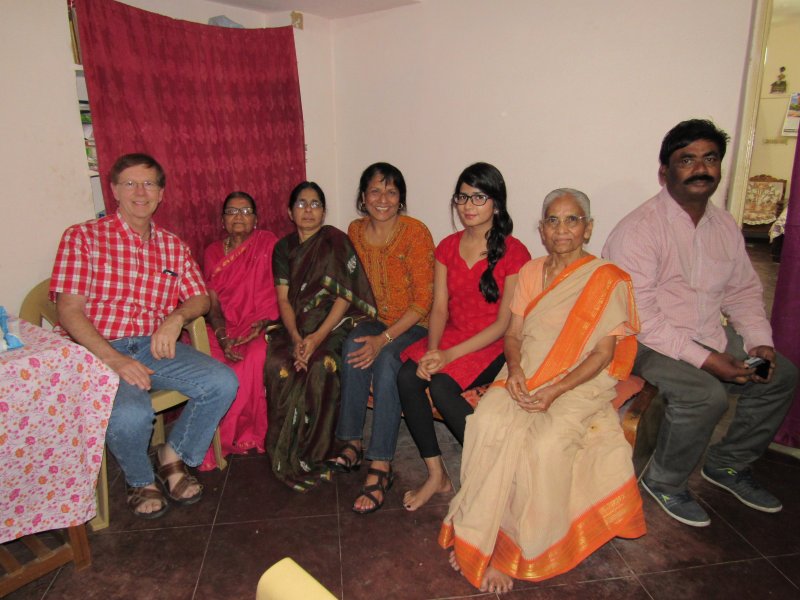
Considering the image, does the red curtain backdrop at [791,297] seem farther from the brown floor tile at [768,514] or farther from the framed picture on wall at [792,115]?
the framed picture on wall at [792,115]

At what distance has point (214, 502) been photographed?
2234 millimetres

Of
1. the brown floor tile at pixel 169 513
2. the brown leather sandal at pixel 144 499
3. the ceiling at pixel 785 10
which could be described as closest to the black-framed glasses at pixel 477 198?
the brown floor tile at pixel 169 513

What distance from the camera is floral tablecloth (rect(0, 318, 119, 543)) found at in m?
1.60

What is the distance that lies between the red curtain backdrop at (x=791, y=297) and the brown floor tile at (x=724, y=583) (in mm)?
946

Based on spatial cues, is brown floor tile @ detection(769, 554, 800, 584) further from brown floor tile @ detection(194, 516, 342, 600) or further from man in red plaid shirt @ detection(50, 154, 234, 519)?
man in red plaid shirt @ detection(50, 154, 234, 519)

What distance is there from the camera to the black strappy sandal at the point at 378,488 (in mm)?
2154

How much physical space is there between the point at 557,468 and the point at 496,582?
1.43 ft

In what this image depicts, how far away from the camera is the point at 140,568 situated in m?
1.87

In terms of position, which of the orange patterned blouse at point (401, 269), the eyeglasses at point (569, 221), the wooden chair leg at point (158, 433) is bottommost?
the wooden chair leg at point (158, 433)

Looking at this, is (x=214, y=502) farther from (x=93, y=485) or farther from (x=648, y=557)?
(x=648, y=557)

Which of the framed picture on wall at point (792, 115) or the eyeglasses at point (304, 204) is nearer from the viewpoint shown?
the eyeglasses at point (304, 204)

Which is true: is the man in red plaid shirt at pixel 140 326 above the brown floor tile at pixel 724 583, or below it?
above

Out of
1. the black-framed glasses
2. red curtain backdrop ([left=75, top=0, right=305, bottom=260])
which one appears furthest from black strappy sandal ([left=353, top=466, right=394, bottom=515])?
red curtain backdrop ([left=75, top=0, right=305, bottom=260])

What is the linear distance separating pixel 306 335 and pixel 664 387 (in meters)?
1.59
